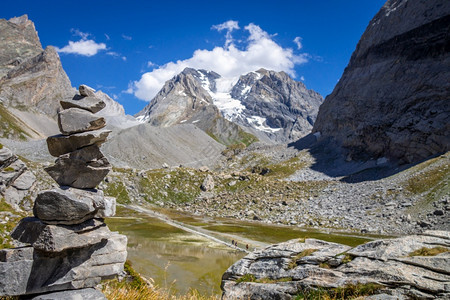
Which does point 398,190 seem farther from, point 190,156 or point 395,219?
point 190,156

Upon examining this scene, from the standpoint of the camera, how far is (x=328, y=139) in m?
187

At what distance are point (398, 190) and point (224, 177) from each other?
73.0 m

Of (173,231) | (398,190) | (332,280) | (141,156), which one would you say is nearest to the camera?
(332,280)

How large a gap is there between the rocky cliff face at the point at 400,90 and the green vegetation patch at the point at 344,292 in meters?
128

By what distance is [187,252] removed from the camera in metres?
44.2

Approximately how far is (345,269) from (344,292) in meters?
1.26

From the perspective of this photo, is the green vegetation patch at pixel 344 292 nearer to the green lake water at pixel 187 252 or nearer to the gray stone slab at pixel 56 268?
the green lake water at pixel 187 252

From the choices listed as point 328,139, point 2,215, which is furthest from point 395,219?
point 328,139

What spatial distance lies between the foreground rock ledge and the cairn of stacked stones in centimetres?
611

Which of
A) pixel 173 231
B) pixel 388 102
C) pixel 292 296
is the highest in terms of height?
pixel 388 102

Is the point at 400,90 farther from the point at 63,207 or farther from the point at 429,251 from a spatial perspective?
the point at 63,207

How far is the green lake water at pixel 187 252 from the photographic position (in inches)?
1212

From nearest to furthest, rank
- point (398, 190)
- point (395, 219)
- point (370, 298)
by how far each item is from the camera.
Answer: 1. point (370, 298)
2. point (395, 219)
3. point (398, 190)

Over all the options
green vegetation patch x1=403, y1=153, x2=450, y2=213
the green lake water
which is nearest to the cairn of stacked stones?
the green lake water
